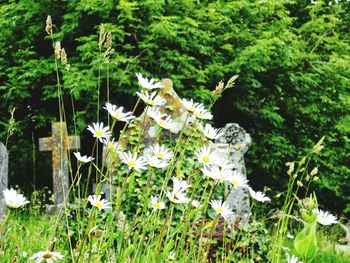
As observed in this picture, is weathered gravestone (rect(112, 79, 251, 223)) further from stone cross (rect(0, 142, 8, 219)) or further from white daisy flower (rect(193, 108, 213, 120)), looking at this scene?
white daisy flower (rect(193, 108, 213, 120))

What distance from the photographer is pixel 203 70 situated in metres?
8.70

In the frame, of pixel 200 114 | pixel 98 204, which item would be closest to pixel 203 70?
pixel 200 114

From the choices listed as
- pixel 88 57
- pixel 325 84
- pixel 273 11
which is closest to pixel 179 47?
pixel 88 57

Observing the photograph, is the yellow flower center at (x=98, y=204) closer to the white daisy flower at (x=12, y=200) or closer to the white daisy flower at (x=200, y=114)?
the white daisy flower at (x=12, y=200)

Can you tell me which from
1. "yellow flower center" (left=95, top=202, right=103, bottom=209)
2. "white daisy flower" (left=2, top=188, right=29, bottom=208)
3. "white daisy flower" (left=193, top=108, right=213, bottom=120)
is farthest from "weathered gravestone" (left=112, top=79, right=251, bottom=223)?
"white daisy flower" (left=2, top=188, right=29, bottom=208)

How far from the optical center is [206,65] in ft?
27.8

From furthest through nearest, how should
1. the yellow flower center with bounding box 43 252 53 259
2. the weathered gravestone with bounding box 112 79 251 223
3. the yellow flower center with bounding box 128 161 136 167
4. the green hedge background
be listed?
1. the green hedge background
2. the weathered gravestone with bounding box 112 79 251 223
3. the yellow flower center with bounding box 128 161 136 167
4. the yellow flower center with bounding box 43 252 53 259

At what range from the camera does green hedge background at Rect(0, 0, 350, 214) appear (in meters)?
8.02

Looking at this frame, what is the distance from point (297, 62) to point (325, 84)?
30.0 inches

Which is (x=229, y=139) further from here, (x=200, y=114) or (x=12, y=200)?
(x=12, y=200)

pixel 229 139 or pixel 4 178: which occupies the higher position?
pixel 4 178

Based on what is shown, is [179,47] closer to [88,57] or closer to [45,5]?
[88,57]

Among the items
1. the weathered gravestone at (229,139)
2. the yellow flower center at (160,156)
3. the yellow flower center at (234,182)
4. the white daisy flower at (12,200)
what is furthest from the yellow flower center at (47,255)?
the weathered gravestone at (229,139)

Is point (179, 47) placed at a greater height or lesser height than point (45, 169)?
greater
